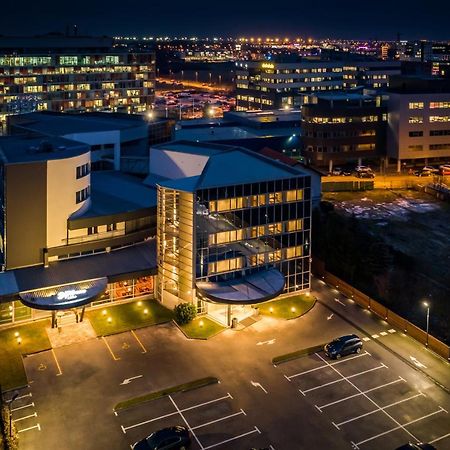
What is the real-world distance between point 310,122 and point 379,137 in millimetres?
13012

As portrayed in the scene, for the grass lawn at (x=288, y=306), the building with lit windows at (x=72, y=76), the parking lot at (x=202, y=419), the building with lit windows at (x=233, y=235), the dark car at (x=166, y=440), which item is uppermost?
the building with lit windows at (x=72, y=76)

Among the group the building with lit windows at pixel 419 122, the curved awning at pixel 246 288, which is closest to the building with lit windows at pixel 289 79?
the building with lit windows at pixel 419 122

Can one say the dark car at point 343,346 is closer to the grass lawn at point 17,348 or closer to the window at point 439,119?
the grass lawn at point 17,348

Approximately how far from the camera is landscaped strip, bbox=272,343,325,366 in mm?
37431

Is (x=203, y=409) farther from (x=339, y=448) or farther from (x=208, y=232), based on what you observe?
(x=208, y=232)

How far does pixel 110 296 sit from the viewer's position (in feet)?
148

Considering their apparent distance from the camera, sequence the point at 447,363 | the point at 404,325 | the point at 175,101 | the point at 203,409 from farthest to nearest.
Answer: the point at 175,101 → the point at 404,325 → the point at 447,363 → the point at 203,409

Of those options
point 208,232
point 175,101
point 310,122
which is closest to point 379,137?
point 310,122

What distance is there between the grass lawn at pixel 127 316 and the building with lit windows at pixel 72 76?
3513 inches

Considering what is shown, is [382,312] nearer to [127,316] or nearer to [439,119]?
[127,316]

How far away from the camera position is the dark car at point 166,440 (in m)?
28.7

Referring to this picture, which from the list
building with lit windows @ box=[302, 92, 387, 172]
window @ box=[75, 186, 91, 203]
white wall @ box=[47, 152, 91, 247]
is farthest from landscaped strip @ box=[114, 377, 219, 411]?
building with lit windows @ box=[302, 92, 387, 172]

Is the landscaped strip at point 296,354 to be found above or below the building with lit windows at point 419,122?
below

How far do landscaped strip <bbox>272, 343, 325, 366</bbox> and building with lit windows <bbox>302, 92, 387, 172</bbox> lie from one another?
60.0 metres
